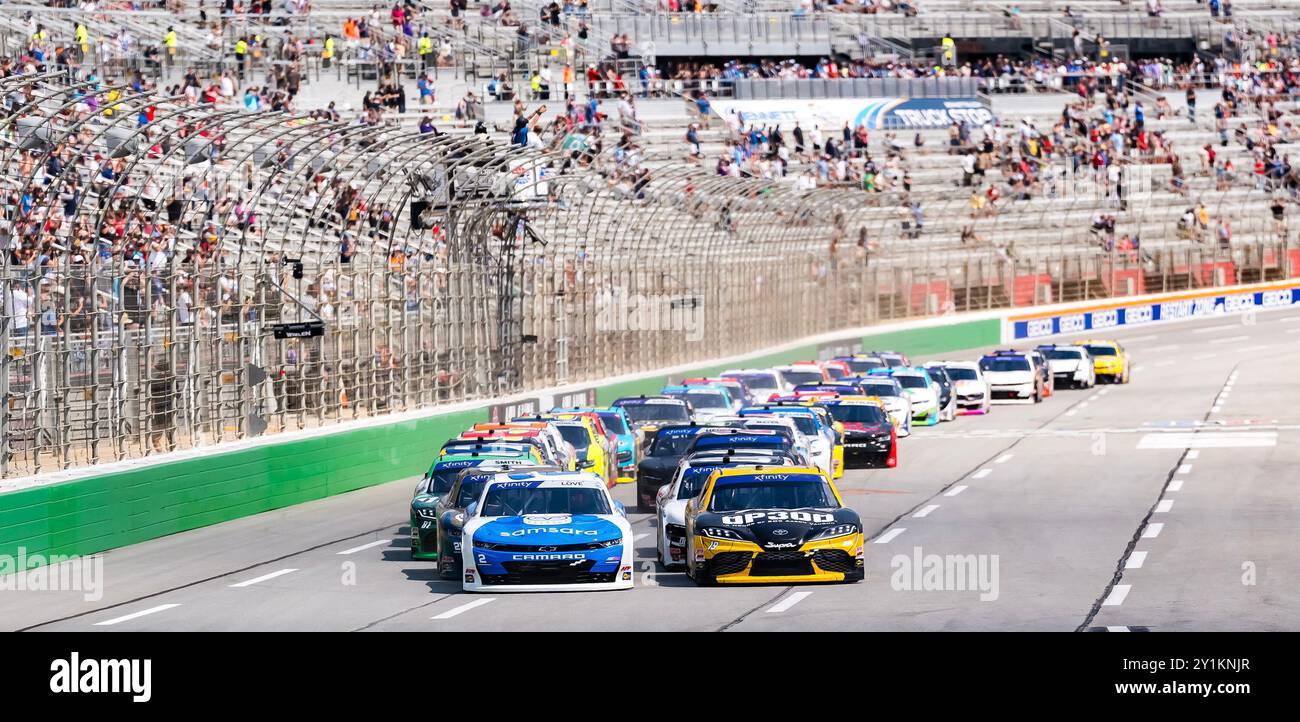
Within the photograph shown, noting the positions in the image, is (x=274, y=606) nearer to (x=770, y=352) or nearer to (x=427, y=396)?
(x=427, y=396)

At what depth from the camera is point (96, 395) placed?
74.6 feet

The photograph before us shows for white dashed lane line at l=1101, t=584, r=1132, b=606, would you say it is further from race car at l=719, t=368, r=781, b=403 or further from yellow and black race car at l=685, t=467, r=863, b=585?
race car at l=719, t=368, r=781, b=403

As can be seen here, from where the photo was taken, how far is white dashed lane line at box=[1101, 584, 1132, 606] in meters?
16.2

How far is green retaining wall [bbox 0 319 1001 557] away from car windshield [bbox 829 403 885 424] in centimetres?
626

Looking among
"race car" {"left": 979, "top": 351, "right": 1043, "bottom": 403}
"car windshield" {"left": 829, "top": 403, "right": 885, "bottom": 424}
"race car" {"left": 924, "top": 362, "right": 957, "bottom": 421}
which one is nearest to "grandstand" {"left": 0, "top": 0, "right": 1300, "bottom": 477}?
"race car" {"left": 924, "top": 362, "right": 957, "bottom": 421}

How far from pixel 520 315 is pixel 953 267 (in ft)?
82.8

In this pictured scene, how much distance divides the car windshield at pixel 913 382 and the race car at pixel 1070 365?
8.73 meters

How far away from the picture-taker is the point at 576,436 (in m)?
27.8

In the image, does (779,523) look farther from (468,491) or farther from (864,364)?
(864,364)

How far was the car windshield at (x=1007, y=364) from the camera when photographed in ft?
145

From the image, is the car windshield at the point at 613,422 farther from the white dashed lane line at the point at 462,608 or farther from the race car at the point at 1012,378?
the race car at the point at 1012,378

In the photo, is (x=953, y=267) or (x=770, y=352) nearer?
(x=770, y=352)
